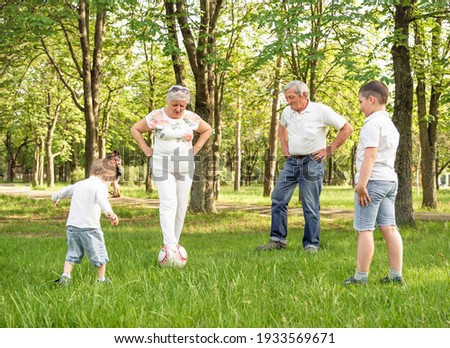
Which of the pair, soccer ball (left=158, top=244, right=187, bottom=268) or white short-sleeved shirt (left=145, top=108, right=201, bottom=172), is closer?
soccer ball (left=158, top=244, right=187, bottom=268)

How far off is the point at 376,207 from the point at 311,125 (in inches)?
105

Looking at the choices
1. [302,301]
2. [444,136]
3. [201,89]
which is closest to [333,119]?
[302,301]

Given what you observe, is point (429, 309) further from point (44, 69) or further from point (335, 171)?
point (335, 171)

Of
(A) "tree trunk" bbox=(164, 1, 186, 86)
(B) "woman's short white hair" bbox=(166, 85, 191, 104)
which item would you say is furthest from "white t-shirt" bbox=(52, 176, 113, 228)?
(A) "tree trunk" bbox=(164, 1, 186, 86)

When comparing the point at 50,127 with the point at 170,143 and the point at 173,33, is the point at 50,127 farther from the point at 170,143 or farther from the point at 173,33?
the point at 170,143

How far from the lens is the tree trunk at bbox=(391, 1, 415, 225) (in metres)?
10.4

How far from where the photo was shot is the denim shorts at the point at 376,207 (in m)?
4.45

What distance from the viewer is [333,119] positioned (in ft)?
22.5

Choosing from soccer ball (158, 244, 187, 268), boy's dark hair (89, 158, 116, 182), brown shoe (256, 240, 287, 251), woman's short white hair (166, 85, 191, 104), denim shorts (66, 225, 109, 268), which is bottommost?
brown shoe (256, 240, 287, 251)

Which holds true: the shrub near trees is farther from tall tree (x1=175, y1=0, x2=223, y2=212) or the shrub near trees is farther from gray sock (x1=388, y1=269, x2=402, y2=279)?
gray sock (x1=388, y1=269, x2=402, y2=279)

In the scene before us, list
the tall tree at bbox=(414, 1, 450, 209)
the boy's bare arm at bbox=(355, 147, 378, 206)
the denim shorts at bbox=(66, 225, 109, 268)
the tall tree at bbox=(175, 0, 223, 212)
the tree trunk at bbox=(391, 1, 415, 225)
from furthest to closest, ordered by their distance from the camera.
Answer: the tall tree at bbox=(414, 1, 450, 209)
the tall tree at bbox=(175, 0, 223, 212)
the tree trunk at bbox=(391, 1, 415, 225)
the denim shorts at bbox=(66, 225, 109, 268)
the boy's bare arm at bbox=(355, 147, 378, 206)

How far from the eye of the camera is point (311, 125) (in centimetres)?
693

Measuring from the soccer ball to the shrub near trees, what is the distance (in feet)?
16.8
